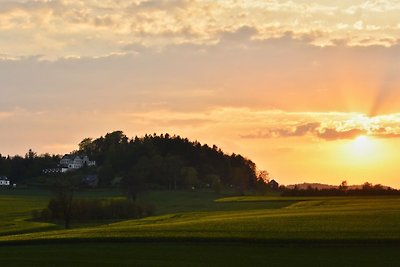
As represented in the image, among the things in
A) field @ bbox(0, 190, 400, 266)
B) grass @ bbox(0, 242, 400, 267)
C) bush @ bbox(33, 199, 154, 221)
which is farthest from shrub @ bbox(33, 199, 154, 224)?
grass @ bbox(0, 242, 400, 267)

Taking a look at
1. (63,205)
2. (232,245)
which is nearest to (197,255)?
(232,245)

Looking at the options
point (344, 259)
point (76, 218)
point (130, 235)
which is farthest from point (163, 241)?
point (76, 218)

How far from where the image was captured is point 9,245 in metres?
58.5

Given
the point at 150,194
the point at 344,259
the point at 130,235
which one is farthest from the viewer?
the point at 150,194

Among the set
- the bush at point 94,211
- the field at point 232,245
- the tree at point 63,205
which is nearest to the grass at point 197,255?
the field at point 232,245

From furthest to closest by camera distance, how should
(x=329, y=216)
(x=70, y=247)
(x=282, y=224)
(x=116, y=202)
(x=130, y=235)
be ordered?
(x=116, y=202)
(x=329, y=216)
(x=282, y=224)
(x=130, y=235)
(x=70, y=247)

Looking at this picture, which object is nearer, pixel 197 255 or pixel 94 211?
pixel 197 255

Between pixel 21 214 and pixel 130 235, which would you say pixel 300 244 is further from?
pixel 21 214

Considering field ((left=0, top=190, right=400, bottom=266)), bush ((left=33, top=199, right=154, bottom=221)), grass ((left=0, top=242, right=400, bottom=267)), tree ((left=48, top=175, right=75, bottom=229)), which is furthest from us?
bush ((left=33, top=199, right=154, bottom=221))

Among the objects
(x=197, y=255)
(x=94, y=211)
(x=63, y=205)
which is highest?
(x=63, y=205)

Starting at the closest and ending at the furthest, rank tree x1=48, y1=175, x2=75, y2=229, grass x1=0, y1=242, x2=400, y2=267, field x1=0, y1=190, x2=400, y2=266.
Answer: grass x1=0, y1=242, x2=400, y2=267 < field x1=0, y1=190, x2=400, y2=266 < tree x1=48, y1=175, x2=75, y2=229

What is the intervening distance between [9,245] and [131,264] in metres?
18.5

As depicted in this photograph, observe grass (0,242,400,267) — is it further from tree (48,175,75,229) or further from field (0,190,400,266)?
tree (48,175,75,229)

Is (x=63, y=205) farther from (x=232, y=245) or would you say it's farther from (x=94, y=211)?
(x=232, y=245)
